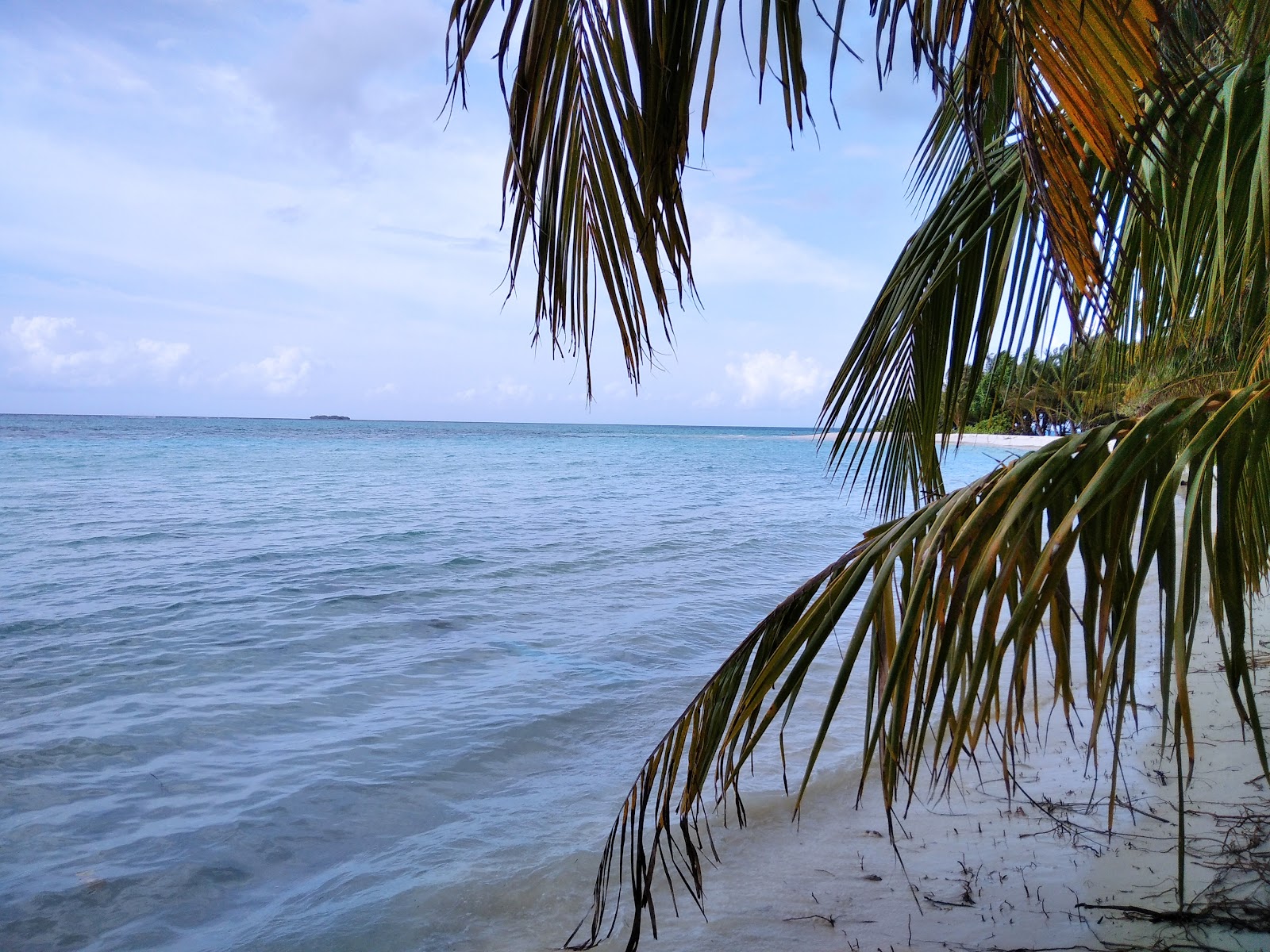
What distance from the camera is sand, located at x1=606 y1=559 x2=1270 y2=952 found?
2.51 metres

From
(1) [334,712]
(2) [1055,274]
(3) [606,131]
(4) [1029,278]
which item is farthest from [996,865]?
(1) [334,712]

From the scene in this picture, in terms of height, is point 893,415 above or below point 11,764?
above

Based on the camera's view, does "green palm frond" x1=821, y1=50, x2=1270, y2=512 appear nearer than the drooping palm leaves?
No

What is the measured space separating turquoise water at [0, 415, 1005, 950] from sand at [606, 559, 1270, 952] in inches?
29.0

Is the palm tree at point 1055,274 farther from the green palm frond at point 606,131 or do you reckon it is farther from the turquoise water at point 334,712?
the turquoise water at point 334,712

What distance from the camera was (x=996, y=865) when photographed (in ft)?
9.72

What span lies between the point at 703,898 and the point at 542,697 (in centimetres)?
274

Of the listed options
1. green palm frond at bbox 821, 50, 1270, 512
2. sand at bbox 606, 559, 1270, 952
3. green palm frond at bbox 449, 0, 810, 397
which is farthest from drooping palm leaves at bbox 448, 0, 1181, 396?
sand at bbox 606, 559, 1270, 952

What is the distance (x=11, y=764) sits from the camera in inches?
176

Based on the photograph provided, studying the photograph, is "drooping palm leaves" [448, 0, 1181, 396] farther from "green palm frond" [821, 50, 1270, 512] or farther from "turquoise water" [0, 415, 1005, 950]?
"turquoise water" [0, 415, 1005, 950]

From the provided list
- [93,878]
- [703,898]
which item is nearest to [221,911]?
[93,878]

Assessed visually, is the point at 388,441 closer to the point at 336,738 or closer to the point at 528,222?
the point at 336,738

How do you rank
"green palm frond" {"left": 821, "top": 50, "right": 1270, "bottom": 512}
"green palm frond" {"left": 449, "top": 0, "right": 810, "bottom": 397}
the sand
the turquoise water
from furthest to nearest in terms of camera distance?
the turquoise water
the sand
"green palm frond" {"left": 821, "top": 50, "right": 1270, "bottom": 512}
"green palm frond" {"left": 449, "top": 0, "right": 810, "bottom": 397}

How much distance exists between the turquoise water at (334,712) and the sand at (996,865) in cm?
74
